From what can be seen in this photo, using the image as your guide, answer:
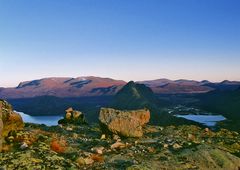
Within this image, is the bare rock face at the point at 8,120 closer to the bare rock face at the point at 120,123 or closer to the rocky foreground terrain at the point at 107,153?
the rocky foreground terrain at the point at 107,153

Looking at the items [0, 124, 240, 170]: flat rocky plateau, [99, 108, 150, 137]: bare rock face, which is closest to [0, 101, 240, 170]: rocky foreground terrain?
[0, 124, 240, 170]: flat rocky plateau

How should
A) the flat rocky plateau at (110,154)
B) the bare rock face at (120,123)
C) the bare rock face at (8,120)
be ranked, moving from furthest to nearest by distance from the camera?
the bare rock face at (120,123) → the bare rock face at (8,120) → the flat rocky plateau at (110,154)

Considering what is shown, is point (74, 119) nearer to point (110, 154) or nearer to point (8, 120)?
point (8, 120)

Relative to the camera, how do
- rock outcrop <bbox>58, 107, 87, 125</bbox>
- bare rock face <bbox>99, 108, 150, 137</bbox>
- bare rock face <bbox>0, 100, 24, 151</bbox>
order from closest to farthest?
bare rock face <bbox>0, 100, 24, 151</bbox> < bare rock face <bbox>99, 108, 150, 137</bbox> < rock outcrop <bbox>58, 107, 87, 125</bbox>

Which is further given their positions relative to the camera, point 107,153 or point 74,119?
point 74,119

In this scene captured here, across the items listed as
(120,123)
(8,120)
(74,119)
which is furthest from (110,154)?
(74,119)

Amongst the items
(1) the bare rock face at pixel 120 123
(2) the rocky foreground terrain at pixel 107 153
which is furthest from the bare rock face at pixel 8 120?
(1) the bare rock face at pixel 120 123

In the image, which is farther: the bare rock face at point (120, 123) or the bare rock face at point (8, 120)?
the bare rock face at point (120, 123)

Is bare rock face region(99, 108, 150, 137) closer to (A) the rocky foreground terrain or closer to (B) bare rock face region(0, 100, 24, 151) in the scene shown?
(A) the rocky foreground terrain

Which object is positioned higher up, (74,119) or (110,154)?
(74,119)

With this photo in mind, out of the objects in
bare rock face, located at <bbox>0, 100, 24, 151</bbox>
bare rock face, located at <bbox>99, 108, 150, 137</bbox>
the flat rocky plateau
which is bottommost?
the flat rocky plateau

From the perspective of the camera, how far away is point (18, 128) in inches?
1094

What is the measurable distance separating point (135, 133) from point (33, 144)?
1083 centimetres

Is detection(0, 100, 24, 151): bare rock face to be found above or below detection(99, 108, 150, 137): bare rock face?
above
